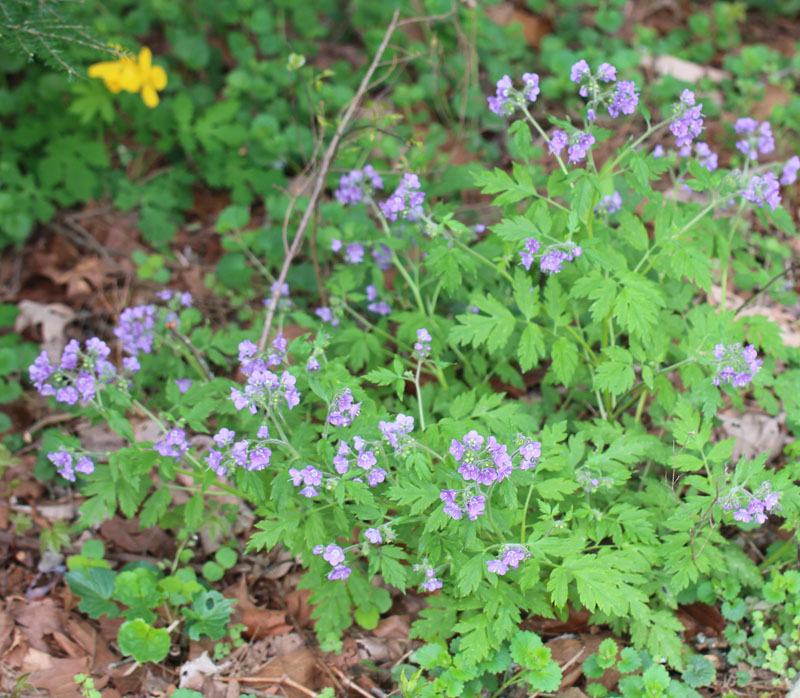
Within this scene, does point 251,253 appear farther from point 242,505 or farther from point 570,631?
point 570,631

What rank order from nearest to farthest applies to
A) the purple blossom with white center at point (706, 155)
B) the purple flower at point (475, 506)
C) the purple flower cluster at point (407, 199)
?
the purple flower at point (475, 506), the purple flower cluster at point (407, 199), the purple blossom with white center at point (706, 155)

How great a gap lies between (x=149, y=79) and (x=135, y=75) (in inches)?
3.7

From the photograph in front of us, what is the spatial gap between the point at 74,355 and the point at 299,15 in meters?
2.92

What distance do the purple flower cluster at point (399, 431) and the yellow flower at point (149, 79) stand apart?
309 cm

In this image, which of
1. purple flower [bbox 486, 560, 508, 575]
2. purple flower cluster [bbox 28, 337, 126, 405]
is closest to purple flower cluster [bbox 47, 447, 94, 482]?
purple flower cluster [bbox 28, 337, 126, 405]

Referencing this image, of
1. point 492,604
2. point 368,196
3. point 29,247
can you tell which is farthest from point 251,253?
point 492,604

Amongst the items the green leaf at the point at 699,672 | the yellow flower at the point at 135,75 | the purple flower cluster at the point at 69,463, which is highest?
the yellow flower at the point at 135,75

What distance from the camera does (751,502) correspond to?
2543 mm

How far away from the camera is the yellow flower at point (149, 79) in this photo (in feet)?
15.2

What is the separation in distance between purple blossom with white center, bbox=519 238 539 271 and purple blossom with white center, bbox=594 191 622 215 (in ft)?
2.34

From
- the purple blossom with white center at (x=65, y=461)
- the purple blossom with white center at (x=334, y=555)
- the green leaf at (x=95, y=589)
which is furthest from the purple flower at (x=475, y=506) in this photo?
the green leaf at (x=95, y=589)

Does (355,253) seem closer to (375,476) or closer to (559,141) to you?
(559,141)

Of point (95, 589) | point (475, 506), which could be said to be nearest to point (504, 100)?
point (475, 506)

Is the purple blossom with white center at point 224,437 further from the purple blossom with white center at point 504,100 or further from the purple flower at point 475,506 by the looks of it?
the purple blossom with white center at point 504,100
